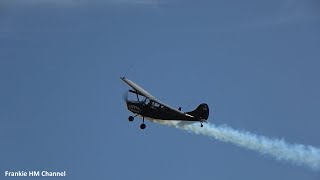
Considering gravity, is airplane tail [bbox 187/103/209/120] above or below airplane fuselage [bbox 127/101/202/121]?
above

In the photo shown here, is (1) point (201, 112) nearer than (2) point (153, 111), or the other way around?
(2) point (153, 111)

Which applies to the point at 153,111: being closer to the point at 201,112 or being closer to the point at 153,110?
the point at 153,110

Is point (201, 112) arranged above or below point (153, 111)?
above

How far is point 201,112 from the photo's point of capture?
101562 mm

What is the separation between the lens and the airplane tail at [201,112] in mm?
101219

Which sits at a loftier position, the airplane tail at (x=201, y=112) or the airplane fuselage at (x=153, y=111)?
the airplane tail at (x=201, y=112)

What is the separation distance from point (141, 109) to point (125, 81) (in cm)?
714

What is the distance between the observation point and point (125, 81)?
335 ft

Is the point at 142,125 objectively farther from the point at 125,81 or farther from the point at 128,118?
the point at 125,81

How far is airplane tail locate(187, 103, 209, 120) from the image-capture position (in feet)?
332

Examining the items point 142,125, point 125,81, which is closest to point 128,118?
point 142,125

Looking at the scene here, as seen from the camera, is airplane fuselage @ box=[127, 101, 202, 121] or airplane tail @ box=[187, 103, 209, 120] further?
airplane tail @ box=[187, 103, 209, 120]

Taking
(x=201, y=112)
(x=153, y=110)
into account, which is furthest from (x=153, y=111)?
(x=201, y=112)

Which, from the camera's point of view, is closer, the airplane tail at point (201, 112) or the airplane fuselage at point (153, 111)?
the airplane fuselage at point (153, 111)
